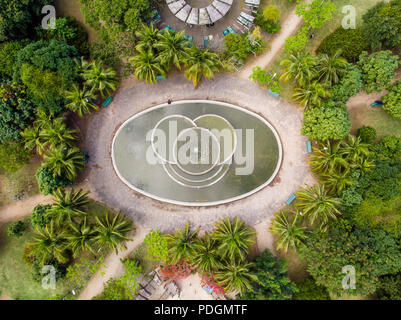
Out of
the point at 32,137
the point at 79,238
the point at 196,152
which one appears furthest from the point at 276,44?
the point at 79,238

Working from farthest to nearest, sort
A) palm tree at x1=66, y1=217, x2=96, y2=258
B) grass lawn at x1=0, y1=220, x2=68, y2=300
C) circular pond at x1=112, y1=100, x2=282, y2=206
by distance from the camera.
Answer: circular pond at x1=112, y1=100, x2=282, y2=206 < grass lawn at x1=0, y1=220, x2=68, y2=300 < palm tree at x1=66, y1=217, x2=96, y2=258

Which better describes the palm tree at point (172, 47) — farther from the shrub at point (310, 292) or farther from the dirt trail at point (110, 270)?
the shrub at point (310, 292)

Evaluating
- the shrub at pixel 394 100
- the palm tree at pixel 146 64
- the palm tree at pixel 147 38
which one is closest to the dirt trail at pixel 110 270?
the palm tree at pixel 146 64

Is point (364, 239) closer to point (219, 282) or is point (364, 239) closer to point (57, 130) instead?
point (219, 282)

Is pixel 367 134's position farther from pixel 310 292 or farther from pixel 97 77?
pixel 97 77

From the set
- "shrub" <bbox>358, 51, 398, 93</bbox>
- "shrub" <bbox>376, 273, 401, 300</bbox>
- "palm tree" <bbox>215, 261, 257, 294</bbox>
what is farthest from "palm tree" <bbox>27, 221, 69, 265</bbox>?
"shrub" <bbox>358, 51, 398, 93</bbox>

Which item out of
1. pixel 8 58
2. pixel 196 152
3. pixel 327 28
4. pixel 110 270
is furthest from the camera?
pixel 196 152

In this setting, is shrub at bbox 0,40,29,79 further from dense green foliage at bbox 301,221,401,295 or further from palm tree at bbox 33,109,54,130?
dense green foliage at bbox 301,221,401,295
